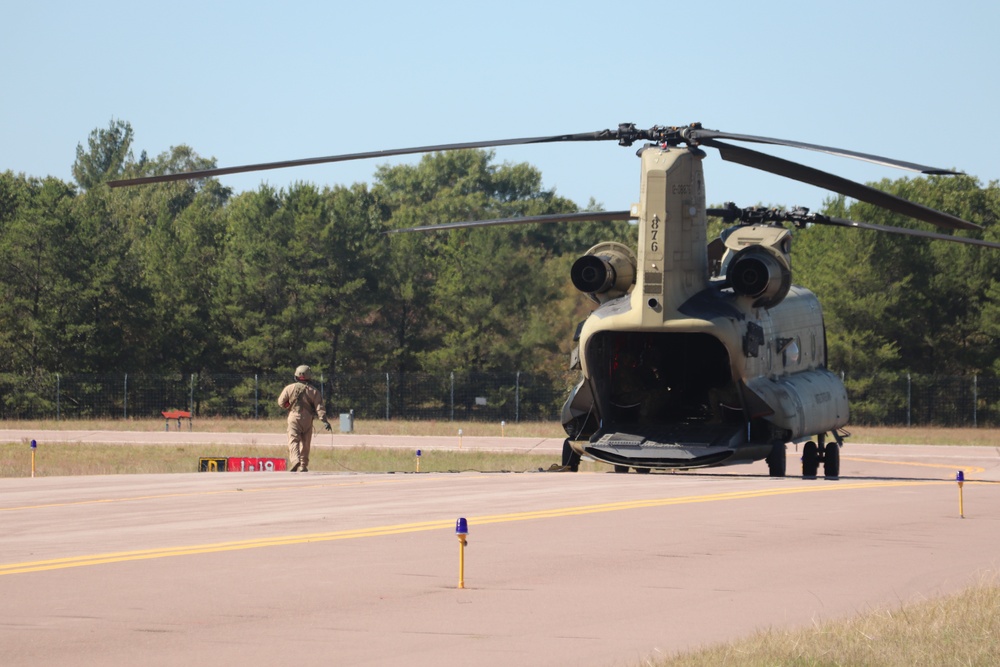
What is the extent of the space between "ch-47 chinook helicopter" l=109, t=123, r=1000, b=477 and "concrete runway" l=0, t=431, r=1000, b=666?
12.2ft

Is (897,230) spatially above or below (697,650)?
above

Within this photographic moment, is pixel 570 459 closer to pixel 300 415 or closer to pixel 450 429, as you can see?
pixel 300 415

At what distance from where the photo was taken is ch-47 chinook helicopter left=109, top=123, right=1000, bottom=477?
76.3 feet

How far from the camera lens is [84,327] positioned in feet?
222

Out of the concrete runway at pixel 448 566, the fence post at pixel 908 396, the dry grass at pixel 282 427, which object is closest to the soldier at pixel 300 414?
the concrete runway at pixel 448 566

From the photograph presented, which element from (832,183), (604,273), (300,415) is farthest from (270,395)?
(832,183)

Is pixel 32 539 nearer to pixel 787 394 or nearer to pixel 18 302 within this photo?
pixel 787 394

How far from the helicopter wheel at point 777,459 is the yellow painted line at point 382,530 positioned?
3.53m

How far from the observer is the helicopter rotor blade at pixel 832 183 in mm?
19281

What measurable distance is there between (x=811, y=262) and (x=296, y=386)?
53150 millimetres

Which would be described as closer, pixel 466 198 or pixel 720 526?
pixel 720 526

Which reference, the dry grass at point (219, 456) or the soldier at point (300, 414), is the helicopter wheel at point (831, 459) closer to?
the dry grass at point (219, 456)

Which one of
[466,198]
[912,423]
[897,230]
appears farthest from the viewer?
[466,198]

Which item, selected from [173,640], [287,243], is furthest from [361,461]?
[287,243]
